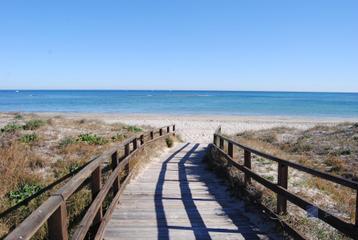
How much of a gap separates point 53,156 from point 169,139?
21.6 ft

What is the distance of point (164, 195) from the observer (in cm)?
729

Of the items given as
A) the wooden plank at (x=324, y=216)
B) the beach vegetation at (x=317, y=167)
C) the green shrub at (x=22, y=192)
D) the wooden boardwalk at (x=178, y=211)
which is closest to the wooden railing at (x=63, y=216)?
the wooden boardwalk at (x=178, y=211)

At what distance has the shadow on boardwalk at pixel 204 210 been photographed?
5.11 m

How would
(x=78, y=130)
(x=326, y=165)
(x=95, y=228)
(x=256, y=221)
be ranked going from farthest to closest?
(x=78, y=130)
(x=326, y=165)
(x=256, y=221)
(x=95, y=228)

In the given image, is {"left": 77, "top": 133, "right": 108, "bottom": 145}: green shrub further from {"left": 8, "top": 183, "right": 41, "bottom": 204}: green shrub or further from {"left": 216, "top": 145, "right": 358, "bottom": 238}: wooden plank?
{"left": 216, "top": 145, "right": 358, "bottom": 238}: wooden plank

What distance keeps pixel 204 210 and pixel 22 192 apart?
4.16 meters

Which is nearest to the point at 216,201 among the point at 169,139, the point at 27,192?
the point at 27,192

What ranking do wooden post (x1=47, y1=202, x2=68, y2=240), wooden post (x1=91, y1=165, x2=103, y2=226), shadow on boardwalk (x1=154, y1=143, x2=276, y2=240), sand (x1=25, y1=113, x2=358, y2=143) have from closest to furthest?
wooden post (x1=47, y1=202, x2=68, y2=240) < wooden post (x1=91, y1=165, x2=103, y2=226) < shadow on boardwalk (x1=154, y1=143, x2=276, y2=240) < sand (x1=25, y1=113, x2=358, y2=143)

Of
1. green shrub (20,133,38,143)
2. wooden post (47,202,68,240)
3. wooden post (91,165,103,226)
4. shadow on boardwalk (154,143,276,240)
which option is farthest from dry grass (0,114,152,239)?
wooden post (47,202,68,240)

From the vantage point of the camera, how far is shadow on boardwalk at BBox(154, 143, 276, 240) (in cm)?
511

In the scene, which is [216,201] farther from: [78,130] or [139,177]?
[78,130]

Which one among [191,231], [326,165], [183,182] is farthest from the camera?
[326,165]

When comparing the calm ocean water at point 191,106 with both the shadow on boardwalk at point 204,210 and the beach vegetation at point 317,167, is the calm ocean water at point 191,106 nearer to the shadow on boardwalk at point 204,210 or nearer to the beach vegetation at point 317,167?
the beach vegetation at point 317,167

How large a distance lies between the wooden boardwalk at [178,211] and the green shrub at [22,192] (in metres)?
2.09
